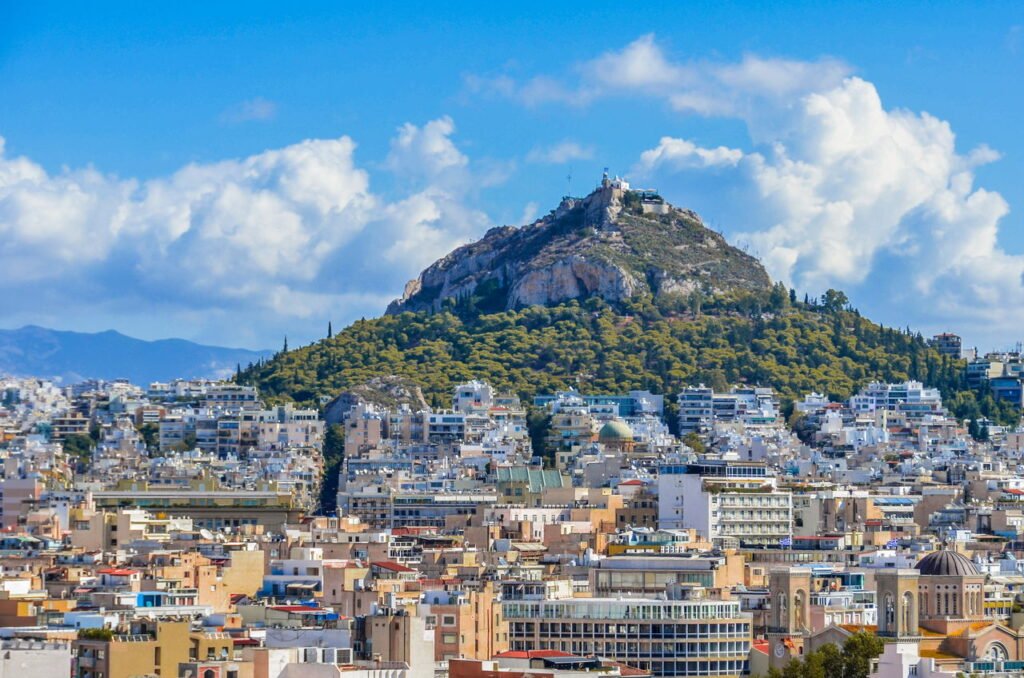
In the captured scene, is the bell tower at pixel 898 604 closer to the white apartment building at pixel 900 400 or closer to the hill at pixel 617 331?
the white apartment building at pixel 900 400

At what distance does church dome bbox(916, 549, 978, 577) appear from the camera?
72375mm

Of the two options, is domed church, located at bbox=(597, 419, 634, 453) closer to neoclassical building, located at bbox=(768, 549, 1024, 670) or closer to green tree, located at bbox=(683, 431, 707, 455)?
green tree, located at bbox=(683, 431, 707, 455)

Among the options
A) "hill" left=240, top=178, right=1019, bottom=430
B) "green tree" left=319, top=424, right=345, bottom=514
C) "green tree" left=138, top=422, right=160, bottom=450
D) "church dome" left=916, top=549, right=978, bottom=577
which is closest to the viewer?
"church dome" left=916, top=549, right=978, bottom=577

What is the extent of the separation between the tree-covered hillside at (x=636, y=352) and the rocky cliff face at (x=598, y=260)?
2296 mm

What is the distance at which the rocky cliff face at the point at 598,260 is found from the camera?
18088 cm

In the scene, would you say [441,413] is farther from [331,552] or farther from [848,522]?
[331,552]

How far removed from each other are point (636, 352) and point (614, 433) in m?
30.4

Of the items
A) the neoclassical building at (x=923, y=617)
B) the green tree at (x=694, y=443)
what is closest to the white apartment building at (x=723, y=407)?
the green tree at (x=694, y=443)

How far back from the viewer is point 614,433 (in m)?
140

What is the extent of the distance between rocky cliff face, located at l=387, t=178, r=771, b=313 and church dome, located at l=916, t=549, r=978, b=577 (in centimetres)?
10492

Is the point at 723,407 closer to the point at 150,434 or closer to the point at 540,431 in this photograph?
the point at 540,431

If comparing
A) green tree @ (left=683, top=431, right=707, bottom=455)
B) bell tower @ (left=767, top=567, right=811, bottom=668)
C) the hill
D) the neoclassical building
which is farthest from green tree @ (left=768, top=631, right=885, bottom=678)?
the hill

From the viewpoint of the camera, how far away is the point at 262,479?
432 feet

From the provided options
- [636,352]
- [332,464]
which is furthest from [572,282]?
[332,464]
